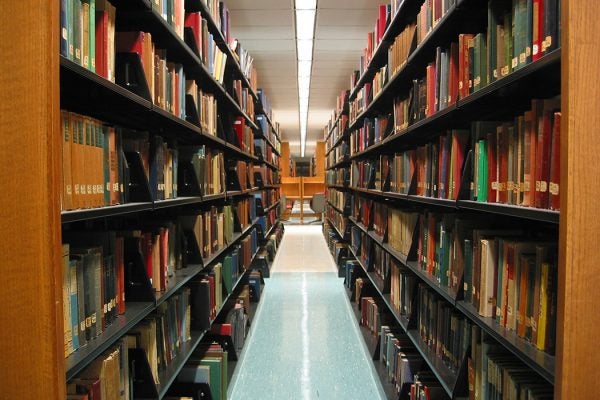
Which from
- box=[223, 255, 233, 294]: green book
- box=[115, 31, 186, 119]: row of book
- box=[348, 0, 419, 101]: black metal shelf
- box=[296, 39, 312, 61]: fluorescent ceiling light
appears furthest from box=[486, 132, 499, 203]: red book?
box=[296, 39, 312, 61]: fluorescent ceiling light

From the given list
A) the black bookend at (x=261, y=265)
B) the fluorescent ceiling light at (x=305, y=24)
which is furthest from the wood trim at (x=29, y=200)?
the black bookend at (x=261, y=265)

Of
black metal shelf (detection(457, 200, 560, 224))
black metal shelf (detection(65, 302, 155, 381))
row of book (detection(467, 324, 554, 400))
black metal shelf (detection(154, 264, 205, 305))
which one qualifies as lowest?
row of book (detection(467, 324, 554, 400))

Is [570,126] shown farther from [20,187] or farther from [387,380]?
[387,380]

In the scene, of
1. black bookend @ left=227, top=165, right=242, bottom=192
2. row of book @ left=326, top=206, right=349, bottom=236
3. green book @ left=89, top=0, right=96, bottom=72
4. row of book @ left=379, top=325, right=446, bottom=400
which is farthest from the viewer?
row of book @ left=326, top=206, right=349, bottom=236

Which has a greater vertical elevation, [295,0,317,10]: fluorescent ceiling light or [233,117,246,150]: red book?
[295,0,317,10]: fluorescent ceiling light

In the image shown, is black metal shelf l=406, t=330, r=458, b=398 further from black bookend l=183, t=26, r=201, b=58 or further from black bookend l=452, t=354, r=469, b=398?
black bookend l=183, t=26, r=201, b=58

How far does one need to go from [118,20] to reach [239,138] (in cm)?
246

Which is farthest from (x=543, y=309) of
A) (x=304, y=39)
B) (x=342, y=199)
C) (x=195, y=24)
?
(x=342, y=199)

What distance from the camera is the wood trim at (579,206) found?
3.25 ft

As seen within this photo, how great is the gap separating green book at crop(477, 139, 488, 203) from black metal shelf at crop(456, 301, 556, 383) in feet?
1.28

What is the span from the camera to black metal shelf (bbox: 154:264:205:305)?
1908mm

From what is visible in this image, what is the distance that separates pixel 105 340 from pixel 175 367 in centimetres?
83

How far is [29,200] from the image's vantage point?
1009 mm

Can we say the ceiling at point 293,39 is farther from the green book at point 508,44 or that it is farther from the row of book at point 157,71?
the green book at point 508,44
